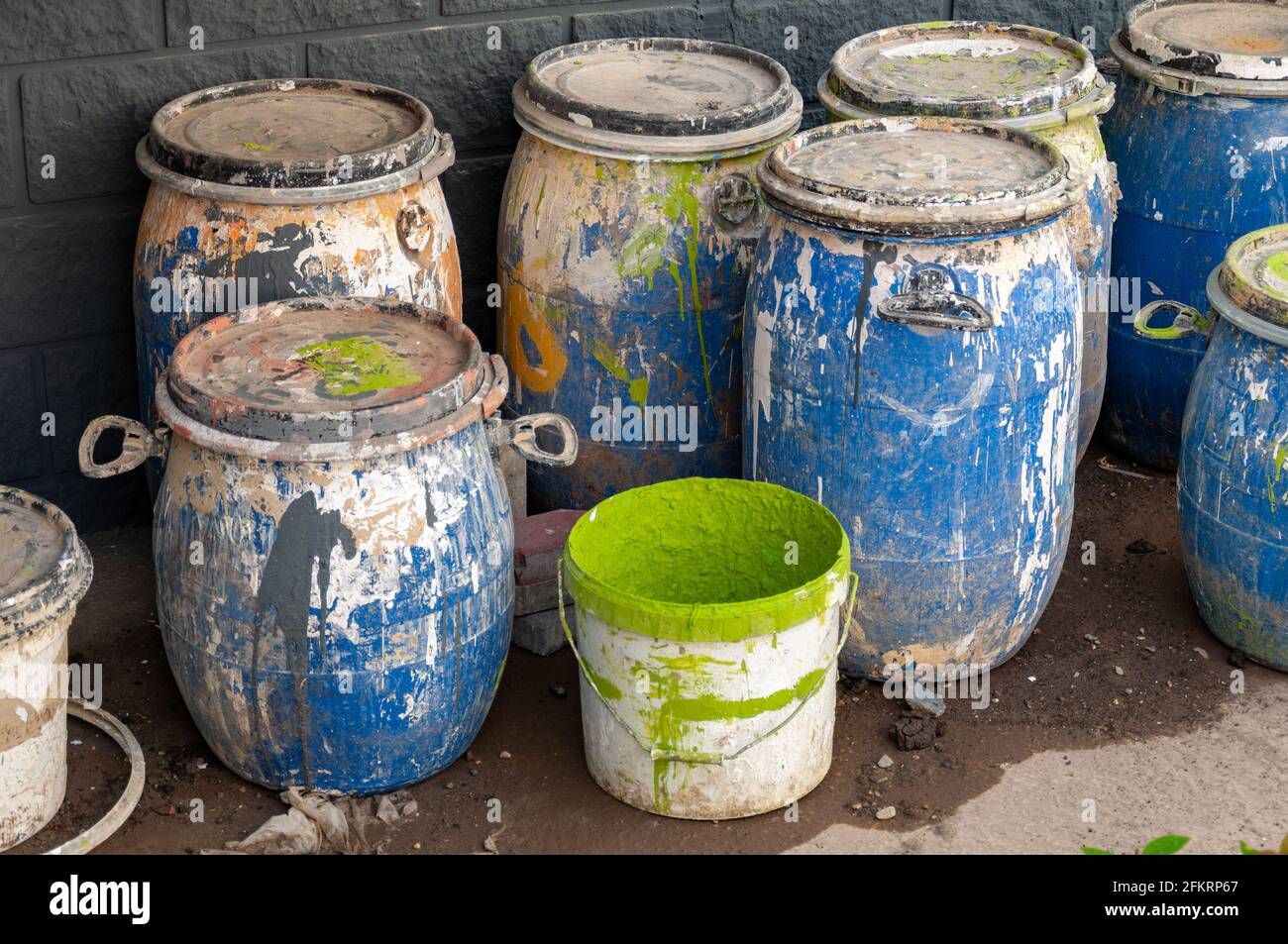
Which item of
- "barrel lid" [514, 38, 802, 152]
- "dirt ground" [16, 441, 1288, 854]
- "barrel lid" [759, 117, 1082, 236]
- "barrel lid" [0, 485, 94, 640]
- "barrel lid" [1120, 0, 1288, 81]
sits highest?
"barrel lid" [1120, 0, 1288, 81]

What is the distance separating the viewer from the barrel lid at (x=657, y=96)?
13.6ft

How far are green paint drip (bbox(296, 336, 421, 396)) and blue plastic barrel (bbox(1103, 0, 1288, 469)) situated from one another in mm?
2180

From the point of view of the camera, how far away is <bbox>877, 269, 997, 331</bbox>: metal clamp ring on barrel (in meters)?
3.69

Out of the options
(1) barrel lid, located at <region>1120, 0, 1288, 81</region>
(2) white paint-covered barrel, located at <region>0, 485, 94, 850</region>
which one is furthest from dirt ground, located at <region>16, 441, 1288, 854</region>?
(1) barrel lid, located at <region>1120, 0, 1288, 81</region>

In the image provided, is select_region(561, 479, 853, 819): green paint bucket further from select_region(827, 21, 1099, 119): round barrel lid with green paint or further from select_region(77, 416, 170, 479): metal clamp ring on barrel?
select_region(827, 21, 1099, 119): round barrel lid with green paint

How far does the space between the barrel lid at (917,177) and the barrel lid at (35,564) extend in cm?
158

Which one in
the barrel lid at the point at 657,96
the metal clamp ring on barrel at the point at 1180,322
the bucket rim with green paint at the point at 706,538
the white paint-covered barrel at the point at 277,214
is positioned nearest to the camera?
the bucket rim with green paint at the point at 706,538

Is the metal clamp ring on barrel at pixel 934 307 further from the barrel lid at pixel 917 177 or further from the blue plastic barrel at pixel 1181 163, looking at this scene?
the blue plastic barrel at pixel 1181 163

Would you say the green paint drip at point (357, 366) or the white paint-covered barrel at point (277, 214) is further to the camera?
the white paint-covered barrel at point (277, 214)

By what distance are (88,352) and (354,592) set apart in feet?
4.55

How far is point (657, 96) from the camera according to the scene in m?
4.38

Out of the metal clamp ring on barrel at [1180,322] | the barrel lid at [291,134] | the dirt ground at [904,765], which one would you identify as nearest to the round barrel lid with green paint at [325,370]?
the barrel lid at [291,134]

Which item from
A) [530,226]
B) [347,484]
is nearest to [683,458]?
[530,226]

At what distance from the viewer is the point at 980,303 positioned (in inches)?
146
